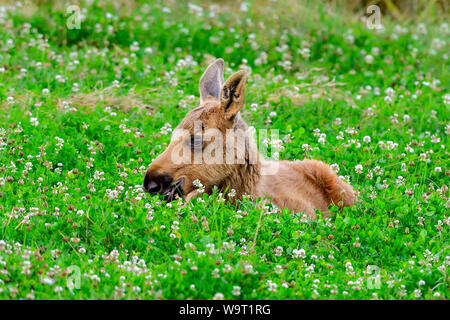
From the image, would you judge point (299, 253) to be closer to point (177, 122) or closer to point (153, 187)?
point (153, 187)

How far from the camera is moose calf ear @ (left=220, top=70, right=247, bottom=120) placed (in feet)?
21.6

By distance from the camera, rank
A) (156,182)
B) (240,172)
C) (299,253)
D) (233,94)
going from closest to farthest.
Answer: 1. (299,253)
2. (156,182)
3. (233,94)
4. (240,172)

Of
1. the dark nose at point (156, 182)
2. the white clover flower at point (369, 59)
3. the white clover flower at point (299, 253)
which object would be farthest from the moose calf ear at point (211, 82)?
the white clover flower at point (369, 59)

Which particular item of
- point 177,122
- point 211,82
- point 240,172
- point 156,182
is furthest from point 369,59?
point 156,182

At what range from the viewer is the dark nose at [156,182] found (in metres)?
6.54

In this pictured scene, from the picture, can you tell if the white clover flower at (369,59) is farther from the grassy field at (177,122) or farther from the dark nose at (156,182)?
the dark nose at (156,182)

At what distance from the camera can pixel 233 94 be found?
6.76m

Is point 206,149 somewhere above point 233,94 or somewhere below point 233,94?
below

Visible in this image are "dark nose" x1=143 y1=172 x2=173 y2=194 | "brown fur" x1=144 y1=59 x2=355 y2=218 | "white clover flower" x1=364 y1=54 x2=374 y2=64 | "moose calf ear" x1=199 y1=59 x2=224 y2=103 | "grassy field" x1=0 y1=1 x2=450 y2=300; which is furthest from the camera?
"white clover flower" x1=364 y1=54 x2=374 y2=64

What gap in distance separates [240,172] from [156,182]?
37.4 inches

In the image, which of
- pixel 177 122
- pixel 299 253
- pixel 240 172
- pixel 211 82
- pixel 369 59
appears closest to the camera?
pixel 299 253

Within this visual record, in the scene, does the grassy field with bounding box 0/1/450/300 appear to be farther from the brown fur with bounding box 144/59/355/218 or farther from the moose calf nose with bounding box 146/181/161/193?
the brown fur with bounding box 144/59/355/218

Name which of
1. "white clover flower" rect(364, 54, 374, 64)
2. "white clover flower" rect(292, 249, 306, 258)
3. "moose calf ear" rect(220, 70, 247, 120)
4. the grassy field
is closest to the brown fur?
"moose calf ear" rect(220, 70, 247, 120)

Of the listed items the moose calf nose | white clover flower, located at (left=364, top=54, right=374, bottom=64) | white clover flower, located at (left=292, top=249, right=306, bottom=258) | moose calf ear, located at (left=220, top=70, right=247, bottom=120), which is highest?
white clover flower, located at (left=364, top=54, right=374, bottom=64)
